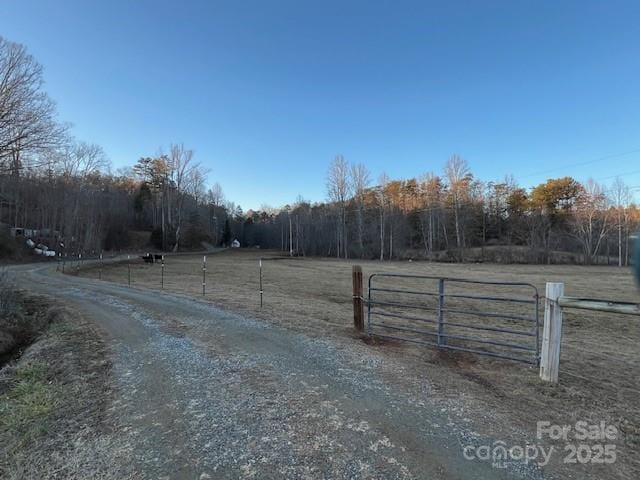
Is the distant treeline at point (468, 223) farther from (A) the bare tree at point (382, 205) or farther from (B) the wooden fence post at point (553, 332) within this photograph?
(B) the wooden fence post at point (553, 332)

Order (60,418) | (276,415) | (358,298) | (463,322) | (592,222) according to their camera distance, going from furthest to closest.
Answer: (592,222)
(463,322)
(358,298)
(60,418)
(276,415)

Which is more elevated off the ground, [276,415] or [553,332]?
[553,332]

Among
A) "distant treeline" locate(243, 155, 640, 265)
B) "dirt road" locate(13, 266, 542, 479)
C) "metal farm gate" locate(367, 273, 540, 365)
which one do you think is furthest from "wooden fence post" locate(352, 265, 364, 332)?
"distant treeline" locate(243, 155, 640, 265)

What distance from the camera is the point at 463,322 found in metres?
9.38

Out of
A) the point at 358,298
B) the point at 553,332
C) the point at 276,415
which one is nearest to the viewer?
the point at 276,415

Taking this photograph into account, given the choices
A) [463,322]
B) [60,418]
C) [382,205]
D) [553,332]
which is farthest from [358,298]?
[382,205]

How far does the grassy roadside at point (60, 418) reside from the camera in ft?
9.36

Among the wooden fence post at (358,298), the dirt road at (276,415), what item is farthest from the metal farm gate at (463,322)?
the dirt road at (276,415)

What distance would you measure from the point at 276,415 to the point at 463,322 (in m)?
7.26

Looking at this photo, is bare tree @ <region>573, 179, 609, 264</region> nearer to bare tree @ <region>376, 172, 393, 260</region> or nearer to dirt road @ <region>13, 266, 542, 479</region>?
bare tree @ <region>376, 172, 393, 260</region>

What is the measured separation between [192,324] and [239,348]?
90.2 inches

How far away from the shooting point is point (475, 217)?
5550 centimetres

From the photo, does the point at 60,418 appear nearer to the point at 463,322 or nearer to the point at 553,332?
the point at 553,332

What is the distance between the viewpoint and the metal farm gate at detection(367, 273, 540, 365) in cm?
527
